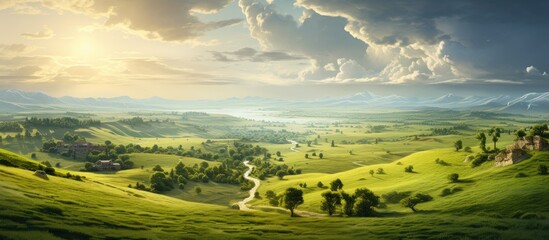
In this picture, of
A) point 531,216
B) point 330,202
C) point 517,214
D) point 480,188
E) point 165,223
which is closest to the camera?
point 531,216

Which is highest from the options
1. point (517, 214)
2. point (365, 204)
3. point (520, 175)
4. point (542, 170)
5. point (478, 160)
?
point (542, 170)

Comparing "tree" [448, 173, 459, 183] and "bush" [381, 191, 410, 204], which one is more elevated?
"tree" [448, 173, 459, 183]

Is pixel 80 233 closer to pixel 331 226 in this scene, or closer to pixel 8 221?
pixel 8 221

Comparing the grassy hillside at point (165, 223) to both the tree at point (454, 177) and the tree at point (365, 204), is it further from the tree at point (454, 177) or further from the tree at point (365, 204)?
the tree at point (454, 177)

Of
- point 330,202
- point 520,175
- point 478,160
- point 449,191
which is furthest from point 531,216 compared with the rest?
point 478,160

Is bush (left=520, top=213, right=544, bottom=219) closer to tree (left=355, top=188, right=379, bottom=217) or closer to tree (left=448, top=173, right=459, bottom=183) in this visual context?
tree (left=355, top=188, right=379, bottom=217)

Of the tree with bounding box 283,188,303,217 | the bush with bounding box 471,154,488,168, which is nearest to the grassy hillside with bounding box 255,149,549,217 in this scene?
the bush with bounding box 471,154,488,168

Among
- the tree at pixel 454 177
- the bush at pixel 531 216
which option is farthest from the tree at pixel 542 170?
the bush at pixel 531 216

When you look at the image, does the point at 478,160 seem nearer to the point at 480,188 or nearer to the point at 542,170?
the point at 542,170

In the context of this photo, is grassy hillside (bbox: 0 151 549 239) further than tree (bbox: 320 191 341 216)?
No

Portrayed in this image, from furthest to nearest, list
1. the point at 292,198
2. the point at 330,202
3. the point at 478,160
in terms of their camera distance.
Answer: the point at 478,160, the point at 292,198, the point at 330,202

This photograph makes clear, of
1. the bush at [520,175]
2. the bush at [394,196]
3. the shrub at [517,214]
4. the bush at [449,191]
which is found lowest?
the bush at [394,196]

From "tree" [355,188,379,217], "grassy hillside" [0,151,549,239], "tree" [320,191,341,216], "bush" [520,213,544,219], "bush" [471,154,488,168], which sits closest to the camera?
"grassy hillside" [0,151,549,239]
